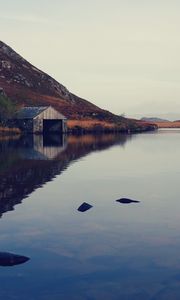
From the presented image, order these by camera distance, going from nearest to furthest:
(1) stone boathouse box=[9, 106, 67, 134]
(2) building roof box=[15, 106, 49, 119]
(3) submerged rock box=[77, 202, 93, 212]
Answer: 1. (3) submerged rock box=[77, 202, 93, 212]
2. (2) building roof box=[15, 106, 49, 119]
3. (1) stone boathouse box=[9, 106, 67, 134]

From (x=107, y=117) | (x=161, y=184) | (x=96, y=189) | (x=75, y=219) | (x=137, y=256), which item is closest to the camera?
(x=137, y=256)

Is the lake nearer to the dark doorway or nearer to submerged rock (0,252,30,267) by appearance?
submerged rock (0,252,30,267)

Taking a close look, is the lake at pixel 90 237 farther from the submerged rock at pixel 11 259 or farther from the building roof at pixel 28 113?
the building roof at pixel 28 113

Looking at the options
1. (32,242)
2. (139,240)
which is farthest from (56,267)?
(139,240)

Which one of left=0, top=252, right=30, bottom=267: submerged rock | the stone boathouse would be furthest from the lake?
the stone boathouse

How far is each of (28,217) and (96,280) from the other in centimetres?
960

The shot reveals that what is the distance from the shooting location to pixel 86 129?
480ft

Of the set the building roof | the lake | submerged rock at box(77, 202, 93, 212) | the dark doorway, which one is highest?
the building roof

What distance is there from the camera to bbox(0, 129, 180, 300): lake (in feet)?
46.6

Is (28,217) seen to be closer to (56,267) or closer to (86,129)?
(56,267)

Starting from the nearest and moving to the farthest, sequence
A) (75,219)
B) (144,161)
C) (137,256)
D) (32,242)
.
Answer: (137,256) → (32,242) → (75,219) → (144,161)

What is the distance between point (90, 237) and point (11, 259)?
4474mm

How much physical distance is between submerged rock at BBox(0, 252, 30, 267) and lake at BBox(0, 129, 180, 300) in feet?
0.73

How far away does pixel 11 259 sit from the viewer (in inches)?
645
